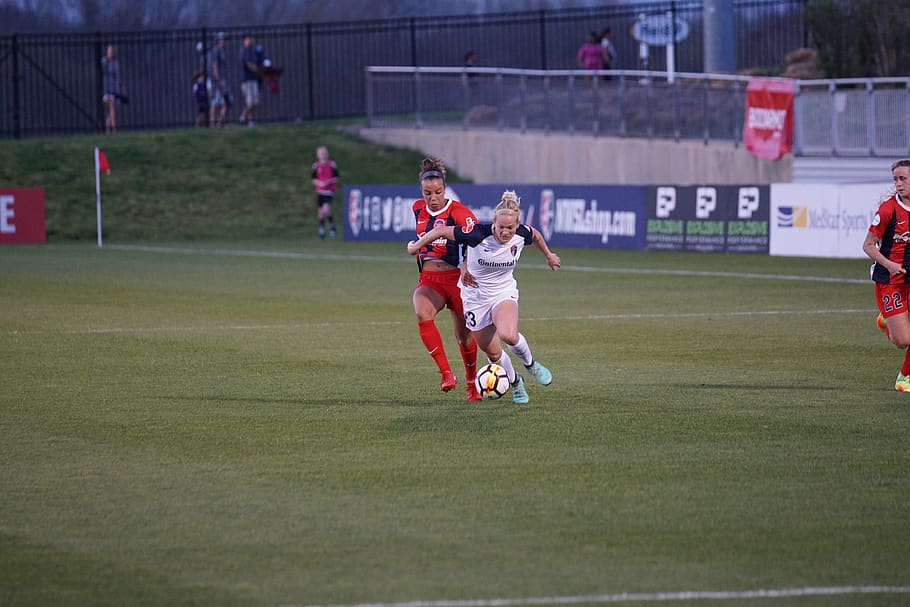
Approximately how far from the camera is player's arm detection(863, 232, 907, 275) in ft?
34.7

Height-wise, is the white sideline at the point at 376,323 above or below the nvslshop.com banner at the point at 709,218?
below

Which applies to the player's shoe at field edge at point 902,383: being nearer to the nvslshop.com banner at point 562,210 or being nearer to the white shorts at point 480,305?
the white shorts at point 480,305

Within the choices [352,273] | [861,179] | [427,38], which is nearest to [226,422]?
[352,273]

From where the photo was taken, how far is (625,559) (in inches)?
251

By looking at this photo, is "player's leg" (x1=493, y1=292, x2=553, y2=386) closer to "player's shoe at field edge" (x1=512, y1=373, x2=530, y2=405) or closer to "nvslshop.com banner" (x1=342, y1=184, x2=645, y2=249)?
"player's shoe at field edge" (x1=512, y1=373, x2=530, y2=405)

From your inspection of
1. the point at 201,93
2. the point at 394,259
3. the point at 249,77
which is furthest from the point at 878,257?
the point at 201,93

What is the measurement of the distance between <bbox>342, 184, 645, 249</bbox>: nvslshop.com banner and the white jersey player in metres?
17.6

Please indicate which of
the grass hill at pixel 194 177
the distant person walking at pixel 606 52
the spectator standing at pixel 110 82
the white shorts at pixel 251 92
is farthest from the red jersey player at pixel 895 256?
the white shorts at pixel 251 92

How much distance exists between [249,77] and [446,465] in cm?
3677

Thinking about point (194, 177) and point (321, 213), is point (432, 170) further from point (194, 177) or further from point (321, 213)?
point (194, 177)

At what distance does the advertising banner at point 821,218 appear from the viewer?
24.1 metres

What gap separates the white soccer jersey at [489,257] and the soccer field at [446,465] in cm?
88

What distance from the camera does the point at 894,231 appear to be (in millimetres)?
10750

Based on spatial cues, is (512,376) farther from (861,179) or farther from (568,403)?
(861,179)
